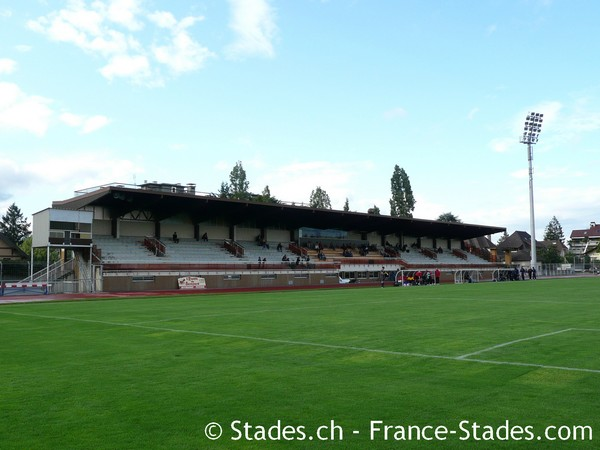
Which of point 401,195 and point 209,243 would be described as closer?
point 209,243

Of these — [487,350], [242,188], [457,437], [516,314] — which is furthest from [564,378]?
[242,188]

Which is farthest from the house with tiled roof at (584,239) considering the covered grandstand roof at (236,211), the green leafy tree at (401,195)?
the covered grandstand roof at (236,211)

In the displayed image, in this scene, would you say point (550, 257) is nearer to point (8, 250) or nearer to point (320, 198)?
point (320, 198)

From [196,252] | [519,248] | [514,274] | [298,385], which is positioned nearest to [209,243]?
[196,252]

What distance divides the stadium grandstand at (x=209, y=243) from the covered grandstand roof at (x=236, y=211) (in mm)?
105

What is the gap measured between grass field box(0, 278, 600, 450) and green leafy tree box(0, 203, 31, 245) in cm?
12234

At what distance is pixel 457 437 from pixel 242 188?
109745 mm

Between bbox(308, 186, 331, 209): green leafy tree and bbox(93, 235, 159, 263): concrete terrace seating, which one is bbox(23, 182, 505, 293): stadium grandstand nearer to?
bbox(93, 235, 159, 263): concrete terrace seating

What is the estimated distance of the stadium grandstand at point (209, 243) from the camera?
43312 mm

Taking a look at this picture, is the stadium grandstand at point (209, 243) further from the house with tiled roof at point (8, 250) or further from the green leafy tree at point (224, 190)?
the green leafy tree at point (224, 190)

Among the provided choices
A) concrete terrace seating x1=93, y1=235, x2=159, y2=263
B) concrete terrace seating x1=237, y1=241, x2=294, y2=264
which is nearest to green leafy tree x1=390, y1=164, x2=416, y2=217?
concrete terrace seating x1=237, y1=241, x2=294, y2=264

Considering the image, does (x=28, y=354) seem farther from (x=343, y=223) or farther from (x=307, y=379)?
(x=343, y=223)

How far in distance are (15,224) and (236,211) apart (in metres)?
90.3

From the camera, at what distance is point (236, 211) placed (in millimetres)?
56250
